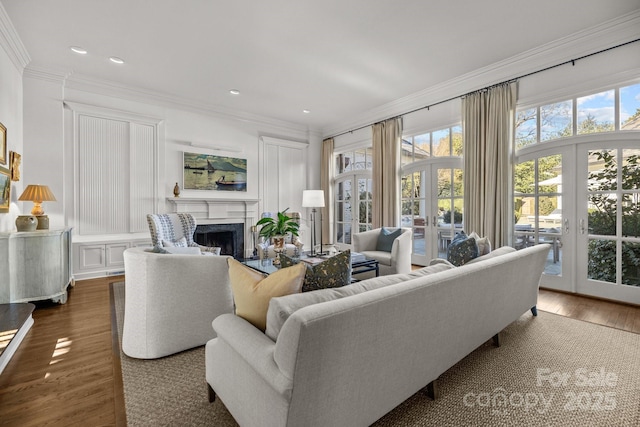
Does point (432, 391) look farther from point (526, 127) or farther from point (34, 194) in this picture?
point (34, 194)

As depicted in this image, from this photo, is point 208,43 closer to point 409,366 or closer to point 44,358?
point 44,358

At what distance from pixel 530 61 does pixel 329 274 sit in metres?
4.05

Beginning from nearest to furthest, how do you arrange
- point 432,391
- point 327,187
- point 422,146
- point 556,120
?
point 432,391 < point 556,120 < point 422,146 < point 327,187

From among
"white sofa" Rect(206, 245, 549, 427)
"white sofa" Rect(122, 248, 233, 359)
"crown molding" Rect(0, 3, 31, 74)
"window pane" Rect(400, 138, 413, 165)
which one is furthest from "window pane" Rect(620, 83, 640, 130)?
"crown molding" Rect(0, 3, 31, 74)

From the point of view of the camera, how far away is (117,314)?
9.95ft

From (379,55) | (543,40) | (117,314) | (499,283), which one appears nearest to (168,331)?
(117,314)

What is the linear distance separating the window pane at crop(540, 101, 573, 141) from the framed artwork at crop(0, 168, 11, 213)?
6.17m

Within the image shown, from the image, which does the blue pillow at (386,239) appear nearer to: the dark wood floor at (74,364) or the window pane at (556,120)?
the dark wood floor at (74,364)

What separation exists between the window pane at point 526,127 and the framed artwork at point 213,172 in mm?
4544

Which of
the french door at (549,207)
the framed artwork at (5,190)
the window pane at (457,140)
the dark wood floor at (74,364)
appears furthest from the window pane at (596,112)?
the framed artwork at (5,190)

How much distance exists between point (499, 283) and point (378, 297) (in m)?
1.28

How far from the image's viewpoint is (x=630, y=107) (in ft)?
10.5

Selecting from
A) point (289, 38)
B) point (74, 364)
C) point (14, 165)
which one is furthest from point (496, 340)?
point (14, 165)

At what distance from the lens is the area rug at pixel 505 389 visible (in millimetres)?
1556
